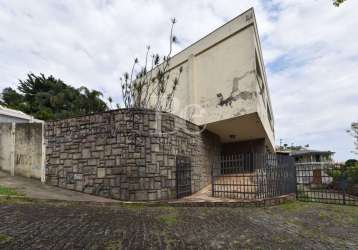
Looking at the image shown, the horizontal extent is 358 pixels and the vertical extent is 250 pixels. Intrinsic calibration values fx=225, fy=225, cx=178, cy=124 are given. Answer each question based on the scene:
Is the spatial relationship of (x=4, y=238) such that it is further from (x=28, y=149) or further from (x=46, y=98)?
(x=46, y=98)

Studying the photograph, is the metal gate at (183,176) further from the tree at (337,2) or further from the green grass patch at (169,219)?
the tree at (337,2)

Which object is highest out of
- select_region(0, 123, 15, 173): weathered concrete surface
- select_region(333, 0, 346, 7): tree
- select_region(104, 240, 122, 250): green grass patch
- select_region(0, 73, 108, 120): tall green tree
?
select_region(0, 73, 108, 120): tall green tree

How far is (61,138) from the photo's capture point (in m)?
8.34

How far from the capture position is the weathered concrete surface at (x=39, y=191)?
22.1 feet

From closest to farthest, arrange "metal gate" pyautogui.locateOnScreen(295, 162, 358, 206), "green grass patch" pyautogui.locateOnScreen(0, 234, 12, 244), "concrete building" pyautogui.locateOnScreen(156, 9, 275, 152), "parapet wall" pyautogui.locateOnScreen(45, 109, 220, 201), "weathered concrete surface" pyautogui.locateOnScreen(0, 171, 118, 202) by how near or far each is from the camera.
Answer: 1. "green grass patch" pyautogui.locateOnScreen(0, 234, 12, 244)
2. "weathered concrete surface" pyautogui.locateOnScreen(0, 171, 118, 202)
3. "parapet wall" pyautogui.locateOnScreen(45, 109, 220, 201)
4. "concrete building" pyautogui.locateOnScreen(156, 9, 275, 152)
5. "metal gate" pyautogui.locateOnScreen(295, 162, 358, 206)

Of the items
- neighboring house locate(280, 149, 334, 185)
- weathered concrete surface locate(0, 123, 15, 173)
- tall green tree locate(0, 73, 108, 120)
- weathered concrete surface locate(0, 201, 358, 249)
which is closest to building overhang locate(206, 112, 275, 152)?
neighboring house locate(280, 149, 334, 185)

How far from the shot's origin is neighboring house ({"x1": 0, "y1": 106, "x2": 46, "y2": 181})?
870cm

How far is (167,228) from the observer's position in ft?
15.0

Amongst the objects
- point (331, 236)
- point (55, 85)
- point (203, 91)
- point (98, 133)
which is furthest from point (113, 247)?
point (55, 85)

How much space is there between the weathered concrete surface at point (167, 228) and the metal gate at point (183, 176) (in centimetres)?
155

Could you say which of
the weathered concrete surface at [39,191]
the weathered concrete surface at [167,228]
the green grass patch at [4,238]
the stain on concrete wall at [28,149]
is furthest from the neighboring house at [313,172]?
the stain on concrete wall at [28,149]

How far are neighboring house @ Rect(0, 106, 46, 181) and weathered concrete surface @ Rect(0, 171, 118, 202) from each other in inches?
15.9

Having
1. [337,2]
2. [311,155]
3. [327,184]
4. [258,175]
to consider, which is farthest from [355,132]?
[337,2]

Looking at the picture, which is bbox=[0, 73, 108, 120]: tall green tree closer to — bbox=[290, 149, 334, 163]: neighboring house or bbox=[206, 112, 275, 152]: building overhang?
bbox=[206, 112, 275, 152]: building overhang
